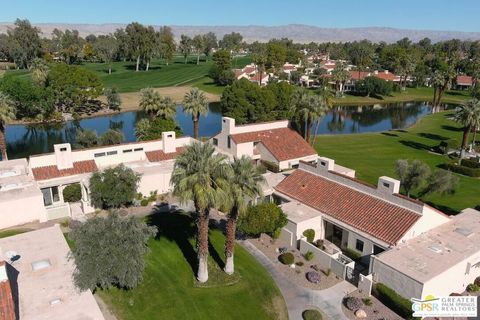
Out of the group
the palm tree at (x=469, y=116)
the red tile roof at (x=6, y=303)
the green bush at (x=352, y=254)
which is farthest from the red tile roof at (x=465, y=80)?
the red tile roof at (x=6, y=303)

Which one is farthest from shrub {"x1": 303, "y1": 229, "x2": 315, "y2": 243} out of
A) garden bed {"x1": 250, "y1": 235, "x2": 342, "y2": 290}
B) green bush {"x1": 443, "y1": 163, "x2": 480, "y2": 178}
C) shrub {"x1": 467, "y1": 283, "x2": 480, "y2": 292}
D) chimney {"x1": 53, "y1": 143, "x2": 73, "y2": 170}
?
green bush {"x1": 443, "y1": 163, "x2": 480, "y2": 178}

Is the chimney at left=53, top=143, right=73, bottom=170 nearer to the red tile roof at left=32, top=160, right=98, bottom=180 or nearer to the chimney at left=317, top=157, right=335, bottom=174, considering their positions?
the red tile roof at left=32, top=160, right=98, bottom=180

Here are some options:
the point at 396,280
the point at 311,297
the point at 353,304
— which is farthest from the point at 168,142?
the point at 396,280

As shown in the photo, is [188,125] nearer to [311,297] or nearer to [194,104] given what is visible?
[194,104]

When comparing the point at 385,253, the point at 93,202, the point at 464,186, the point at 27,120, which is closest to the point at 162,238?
the point at 93,202

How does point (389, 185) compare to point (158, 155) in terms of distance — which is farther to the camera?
point (158, 155)

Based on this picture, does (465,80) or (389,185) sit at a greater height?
(465,80)

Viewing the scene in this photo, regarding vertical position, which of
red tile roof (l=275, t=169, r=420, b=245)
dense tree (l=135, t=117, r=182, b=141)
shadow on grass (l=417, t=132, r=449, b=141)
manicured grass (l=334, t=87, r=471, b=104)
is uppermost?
dense tree (l=135, t=117, r=182, b=141)
